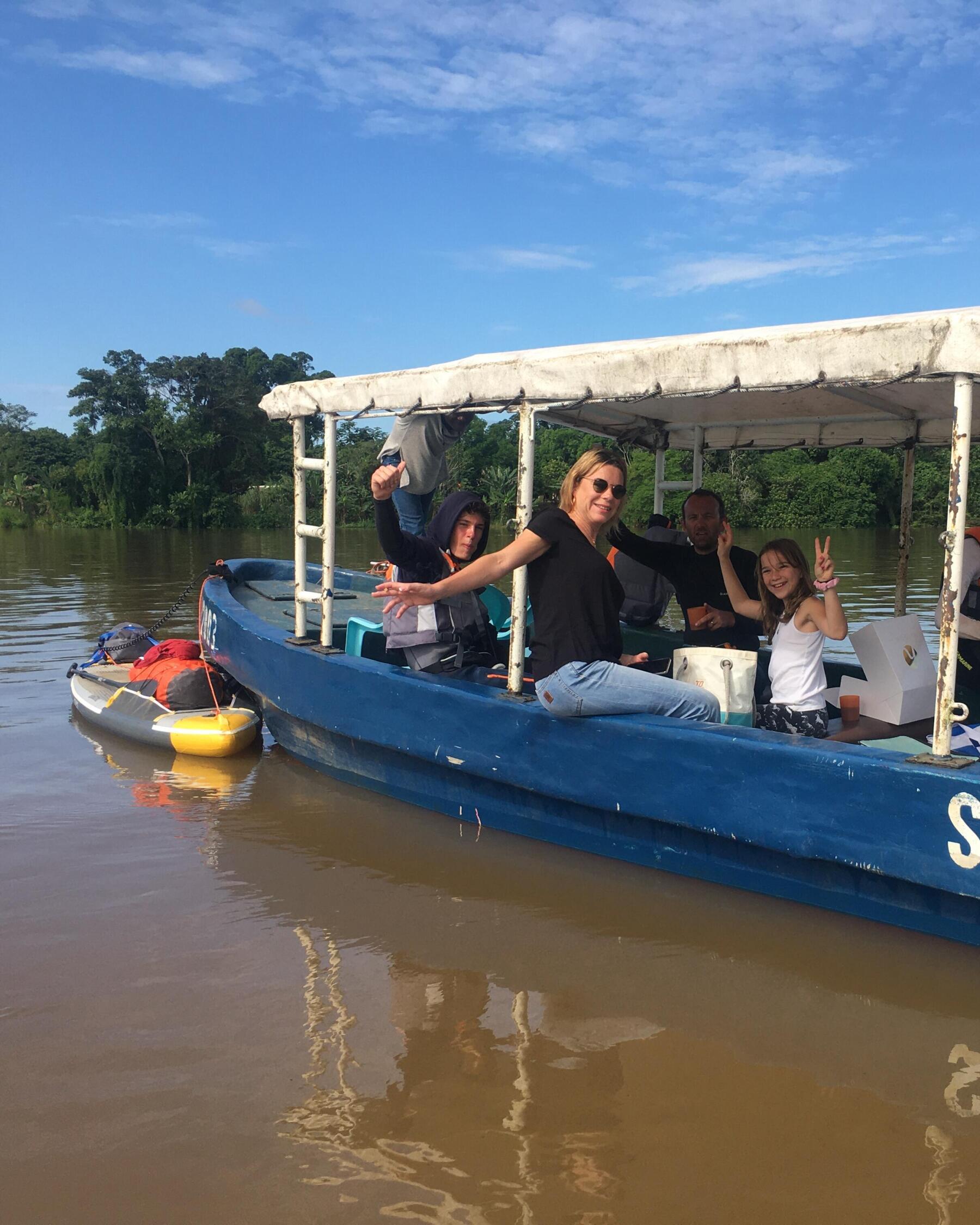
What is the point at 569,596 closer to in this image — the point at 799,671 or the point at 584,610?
the point at 584,610

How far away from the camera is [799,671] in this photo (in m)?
4.14

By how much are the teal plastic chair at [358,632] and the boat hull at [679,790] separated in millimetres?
252

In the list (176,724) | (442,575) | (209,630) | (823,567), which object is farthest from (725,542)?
(209,630)

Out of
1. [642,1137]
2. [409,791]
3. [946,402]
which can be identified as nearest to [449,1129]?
[642,1137]

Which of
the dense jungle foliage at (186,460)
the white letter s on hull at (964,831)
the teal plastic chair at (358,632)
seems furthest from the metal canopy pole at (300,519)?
the dense jungle foliage at (186,460)

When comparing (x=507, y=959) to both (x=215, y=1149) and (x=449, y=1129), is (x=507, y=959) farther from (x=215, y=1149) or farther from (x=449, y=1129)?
(x=215, y=1149)

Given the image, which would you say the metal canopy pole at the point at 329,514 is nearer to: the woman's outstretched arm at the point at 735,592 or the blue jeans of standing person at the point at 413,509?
the blue jeans of standing person at the point at 413,509

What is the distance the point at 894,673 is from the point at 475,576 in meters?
1.94

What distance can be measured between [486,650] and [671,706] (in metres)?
1.43

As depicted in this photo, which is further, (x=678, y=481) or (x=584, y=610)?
(x=678, y=481)

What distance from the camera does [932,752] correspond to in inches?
127

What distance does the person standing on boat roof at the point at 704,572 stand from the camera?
5492 mm

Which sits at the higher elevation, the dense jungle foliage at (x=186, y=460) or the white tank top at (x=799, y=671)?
the dense jungle foliage at (x=186, y=460)

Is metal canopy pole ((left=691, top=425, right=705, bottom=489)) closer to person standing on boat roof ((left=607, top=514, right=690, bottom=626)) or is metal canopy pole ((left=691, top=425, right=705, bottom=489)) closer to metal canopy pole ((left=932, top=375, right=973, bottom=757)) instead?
person standing on boat roof ((left=607, top=514, right=690, bottom=626))
